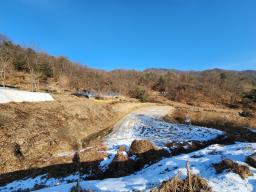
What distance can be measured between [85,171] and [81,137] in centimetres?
892

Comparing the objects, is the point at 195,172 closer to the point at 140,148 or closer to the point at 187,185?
the point at 187,185

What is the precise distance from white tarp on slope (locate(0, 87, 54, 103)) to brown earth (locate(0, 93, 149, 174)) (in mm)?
1364

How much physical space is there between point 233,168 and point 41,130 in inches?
609

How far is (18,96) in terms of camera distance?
2589 centimetres

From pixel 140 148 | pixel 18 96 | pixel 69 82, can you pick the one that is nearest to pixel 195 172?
pixel 140 148

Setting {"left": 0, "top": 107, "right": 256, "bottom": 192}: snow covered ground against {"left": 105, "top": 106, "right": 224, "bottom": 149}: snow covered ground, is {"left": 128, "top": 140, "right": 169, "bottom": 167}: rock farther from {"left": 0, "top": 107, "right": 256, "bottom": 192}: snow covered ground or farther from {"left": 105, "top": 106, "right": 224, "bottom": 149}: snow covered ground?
{"left": 105, "top": 106, "right": 224, "bottom": 149}: snow covered ground

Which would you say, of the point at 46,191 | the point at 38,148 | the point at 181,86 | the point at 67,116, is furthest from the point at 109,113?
the point at 181,86

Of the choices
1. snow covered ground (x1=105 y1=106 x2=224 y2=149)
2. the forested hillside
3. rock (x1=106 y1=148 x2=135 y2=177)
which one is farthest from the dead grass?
the forested hillside

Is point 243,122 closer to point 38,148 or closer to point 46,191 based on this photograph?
point 38,148

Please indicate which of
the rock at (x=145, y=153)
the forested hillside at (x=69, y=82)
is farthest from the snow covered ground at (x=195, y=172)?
the forested hillside at (x=69, y=82)

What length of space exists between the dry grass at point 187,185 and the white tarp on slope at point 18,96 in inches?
805

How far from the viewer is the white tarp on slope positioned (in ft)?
77.9

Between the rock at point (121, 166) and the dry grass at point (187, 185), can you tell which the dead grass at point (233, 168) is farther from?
the rock at point (121, 166)

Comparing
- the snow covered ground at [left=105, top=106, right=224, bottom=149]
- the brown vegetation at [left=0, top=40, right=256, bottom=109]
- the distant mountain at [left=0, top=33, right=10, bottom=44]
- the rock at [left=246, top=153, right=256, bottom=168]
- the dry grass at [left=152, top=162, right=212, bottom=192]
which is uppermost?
the distant mountain at [left=0, top=33, right=10, bottom=44]
